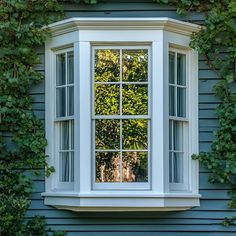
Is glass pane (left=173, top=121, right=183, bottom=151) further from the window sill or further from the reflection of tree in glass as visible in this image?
the window sill

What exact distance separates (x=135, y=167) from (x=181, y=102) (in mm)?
1012

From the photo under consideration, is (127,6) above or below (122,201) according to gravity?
above

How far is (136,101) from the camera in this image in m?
8.84

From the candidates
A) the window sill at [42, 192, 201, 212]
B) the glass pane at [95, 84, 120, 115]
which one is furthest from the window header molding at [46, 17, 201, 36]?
the window sill at [42, 192, 201, 212]

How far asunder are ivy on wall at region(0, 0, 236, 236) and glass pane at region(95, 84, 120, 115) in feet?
2.48

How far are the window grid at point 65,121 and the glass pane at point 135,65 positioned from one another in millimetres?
655

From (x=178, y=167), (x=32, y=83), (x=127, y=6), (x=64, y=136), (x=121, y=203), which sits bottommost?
(x=121, y=203)

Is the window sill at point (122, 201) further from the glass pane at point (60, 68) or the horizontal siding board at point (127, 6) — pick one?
the horizontal siding board at point (127, 6)

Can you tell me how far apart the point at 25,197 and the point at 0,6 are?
235 cm

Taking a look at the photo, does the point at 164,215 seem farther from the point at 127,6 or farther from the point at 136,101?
the point at 127,6

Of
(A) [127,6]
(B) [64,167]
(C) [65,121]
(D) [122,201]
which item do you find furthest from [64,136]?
(A) [127,6]

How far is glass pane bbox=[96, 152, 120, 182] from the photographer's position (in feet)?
28.8

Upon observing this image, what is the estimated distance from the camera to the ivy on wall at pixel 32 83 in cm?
881

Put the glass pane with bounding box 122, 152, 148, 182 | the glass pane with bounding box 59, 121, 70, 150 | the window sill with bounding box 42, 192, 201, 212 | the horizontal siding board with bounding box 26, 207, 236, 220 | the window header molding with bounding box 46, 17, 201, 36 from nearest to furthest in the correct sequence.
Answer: the window sill with bounding box 42, 192, 201, 212 → the window header molding with bounding box 46, 17, 201, 36 → the glass pane with bounding box 122, 152, 148, 182 → the horizontal siding board with bounding box 26, 207, 236, 220 → the glass pane with bounding box 59, 121, 70, 150
